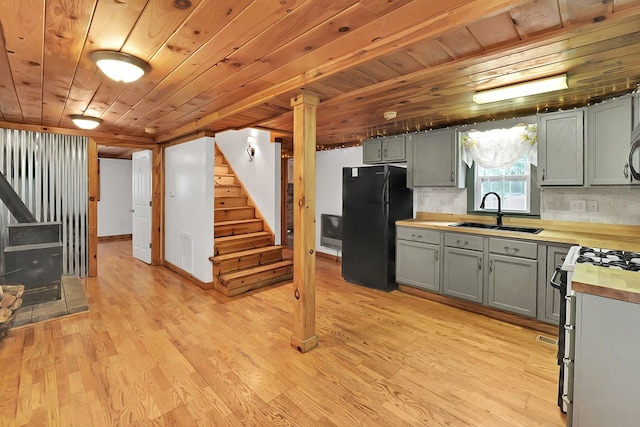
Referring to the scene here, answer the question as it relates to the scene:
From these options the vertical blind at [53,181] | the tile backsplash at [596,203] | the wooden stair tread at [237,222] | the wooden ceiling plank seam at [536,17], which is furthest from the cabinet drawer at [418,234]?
the vertical blind at [53,181]

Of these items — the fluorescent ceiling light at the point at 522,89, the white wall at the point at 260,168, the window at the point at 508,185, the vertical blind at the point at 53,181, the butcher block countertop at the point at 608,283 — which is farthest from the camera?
the white wall at the point at 260,168

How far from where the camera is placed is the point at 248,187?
207 inches

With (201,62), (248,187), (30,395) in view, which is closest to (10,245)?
(30,395)

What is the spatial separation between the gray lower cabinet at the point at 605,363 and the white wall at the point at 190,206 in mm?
3803

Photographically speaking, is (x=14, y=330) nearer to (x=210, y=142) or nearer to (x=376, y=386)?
(x=210, y=142)

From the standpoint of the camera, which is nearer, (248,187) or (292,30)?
(292,30)

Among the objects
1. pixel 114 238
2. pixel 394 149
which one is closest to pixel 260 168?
pixel 394 149

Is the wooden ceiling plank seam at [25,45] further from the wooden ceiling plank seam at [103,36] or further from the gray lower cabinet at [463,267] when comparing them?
the gray lower cabinet at [463,267]

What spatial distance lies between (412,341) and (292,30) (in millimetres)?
2563

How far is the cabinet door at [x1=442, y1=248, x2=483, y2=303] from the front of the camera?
335 centimetres

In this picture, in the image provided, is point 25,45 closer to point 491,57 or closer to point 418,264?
point 491,57

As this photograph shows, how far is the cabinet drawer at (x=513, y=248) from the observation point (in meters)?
2.96

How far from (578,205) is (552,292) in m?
0.99

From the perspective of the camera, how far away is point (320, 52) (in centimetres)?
196
